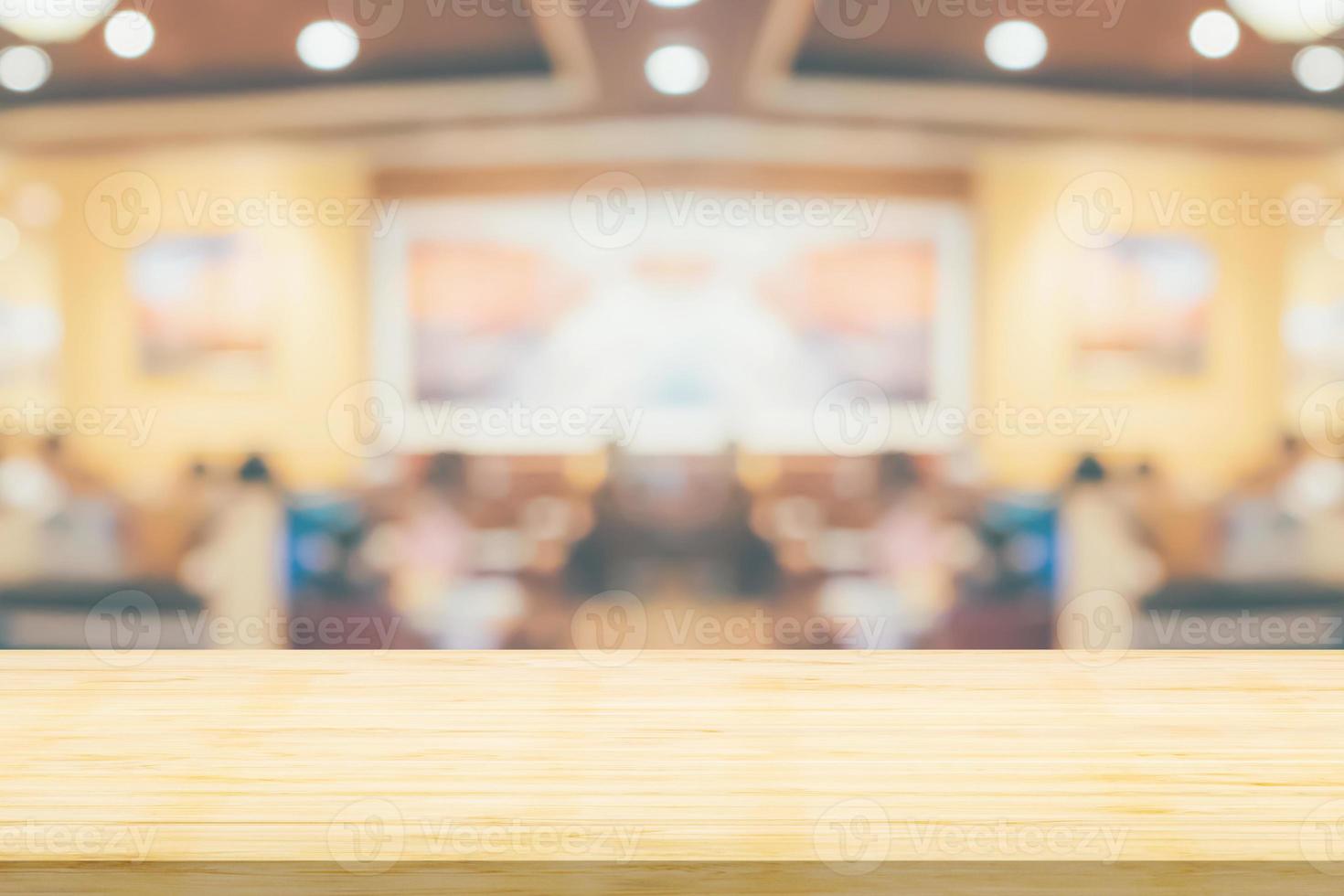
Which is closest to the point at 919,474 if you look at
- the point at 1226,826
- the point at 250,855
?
the point at 1226,826

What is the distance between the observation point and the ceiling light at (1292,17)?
3.59 ft

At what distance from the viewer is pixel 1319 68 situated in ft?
3.79

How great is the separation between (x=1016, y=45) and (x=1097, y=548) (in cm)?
63

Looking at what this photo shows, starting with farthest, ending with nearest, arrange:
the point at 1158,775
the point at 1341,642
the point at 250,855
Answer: the point at 1341,642 → the point at 1158,775 → the point at 250,855

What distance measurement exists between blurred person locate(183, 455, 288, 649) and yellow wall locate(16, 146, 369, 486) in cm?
4

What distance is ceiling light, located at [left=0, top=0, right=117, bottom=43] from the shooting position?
1.08 m

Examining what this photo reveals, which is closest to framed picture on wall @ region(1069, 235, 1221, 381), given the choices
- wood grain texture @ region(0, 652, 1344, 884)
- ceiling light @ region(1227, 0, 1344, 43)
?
ceiling light @ region(1227, 0, 1344, 43)

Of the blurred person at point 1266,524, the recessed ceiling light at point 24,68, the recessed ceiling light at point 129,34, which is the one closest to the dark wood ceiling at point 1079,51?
the blurred person at point 1266,524

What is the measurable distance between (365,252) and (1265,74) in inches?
42.9

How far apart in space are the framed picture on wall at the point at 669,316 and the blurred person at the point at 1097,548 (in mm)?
189

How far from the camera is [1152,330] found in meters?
1.28

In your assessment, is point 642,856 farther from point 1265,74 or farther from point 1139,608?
point 1265,74

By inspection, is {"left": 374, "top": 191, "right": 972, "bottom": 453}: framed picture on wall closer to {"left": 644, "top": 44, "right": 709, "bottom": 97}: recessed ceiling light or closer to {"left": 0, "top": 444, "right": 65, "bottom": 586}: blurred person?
{"left": 644, "top": 44, "right": 709, "bottom": 97}: recessed ceiling light

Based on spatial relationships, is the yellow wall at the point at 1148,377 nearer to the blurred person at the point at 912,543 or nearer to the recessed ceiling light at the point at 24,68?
the blurred person at the point at 912,543
